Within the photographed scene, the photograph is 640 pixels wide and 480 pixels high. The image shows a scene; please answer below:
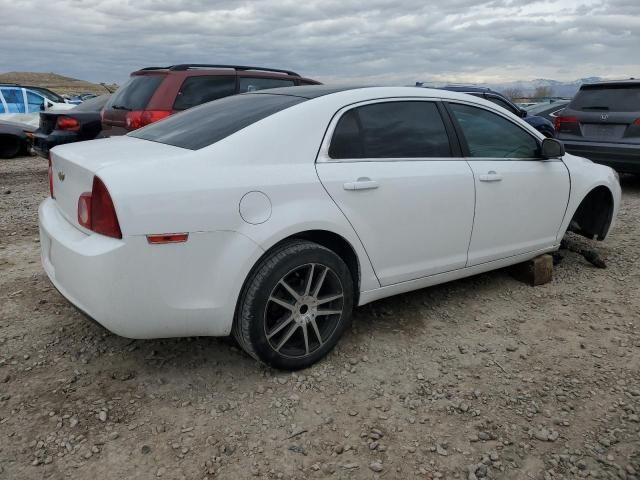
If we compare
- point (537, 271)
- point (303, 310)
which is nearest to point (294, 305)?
point (303, 310)

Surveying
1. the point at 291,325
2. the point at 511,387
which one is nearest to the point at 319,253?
the point at 291,325

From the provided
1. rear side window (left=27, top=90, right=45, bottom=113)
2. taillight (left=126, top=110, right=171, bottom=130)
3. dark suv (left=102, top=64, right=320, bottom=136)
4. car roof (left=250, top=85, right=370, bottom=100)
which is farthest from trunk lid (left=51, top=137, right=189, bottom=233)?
rear side window (left=27, top=90, right=45, bottom=113)

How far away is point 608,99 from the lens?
7.61 m

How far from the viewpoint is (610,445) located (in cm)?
248

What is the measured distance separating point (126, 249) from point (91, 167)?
1.64ft

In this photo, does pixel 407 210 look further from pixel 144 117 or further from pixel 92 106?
pixel 92 106

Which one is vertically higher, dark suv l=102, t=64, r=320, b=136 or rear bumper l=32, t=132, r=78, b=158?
dark suv l=102, t=64, r=320, b=136

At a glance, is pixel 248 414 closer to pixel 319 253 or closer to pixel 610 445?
pixel 319 253

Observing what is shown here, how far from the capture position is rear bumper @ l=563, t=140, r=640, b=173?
7.28 metres

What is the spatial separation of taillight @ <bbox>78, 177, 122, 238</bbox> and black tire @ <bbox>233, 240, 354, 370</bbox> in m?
0.69

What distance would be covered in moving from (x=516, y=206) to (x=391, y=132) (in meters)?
1.20

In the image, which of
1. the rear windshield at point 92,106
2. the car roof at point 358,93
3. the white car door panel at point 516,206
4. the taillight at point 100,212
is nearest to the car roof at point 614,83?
the white car door panel at point 516,206

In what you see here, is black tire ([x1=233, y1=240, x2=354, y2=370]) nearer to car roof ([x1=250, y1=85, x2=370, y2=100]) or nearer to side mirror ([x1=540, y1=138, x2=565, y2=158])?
car roof ([x1=250, y1=85, x2=370, y2=100])

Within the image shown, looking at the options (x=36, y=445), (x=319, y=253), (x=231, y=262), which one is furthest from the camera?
(x=319, y=253)
